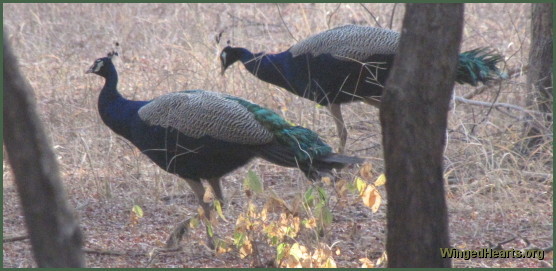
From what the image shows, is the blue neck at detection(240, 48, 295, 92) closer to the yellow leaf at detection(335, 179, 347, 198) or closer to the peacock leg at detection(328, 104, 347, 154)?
the peacock leg at detection(328, 104, 347, 154)

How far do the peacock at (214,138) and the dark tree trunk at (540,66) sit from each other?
70.0 inches

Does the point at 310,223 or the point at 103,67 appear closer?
the point at 310,223

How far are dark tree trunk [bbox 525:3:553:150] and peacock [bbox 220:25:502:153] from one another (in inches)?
15.4

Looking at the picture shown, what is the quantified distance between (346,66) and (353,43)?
0.55 ft

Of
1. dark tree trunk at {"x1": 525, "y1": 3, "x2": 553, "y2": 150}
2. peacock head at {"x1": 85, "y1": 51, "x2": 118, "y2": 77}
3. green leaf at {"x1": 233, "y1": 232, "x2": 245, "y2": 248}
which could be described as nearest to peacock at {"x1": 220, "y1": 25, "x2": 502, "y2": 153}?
dark tree trunk at {"x1": 525, "y1": 3, "x2": 553, "y2": 150}

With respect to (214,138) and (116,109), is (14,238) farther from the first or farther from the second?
(214,138)

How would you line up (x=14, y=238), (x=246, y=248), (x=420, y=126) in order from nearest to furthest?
(x=420, y=126)
(x=246, y=248)
(x=14, y=238)

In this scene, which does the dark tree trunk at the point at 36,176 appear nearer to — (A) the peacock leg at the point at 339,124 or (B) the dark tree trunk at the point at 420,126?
(B) the dark tree trunk at the point at 420,126

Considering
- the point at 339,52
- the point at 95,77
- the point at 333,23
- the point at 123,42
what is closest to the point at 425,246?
the point at 339,52

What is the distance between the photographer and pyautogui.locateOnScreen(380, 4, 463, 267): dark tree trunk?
280 cm

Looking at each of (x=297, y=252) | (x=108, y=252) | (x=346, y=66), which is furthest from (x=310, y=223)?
(x=346, y=66)

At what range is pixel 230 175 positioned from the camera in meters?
5.82

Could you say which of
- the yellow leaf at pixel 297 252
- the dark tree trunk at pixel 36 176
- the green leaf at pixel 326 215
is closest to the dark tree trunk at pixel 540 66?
the green leaf at pixel 326 215

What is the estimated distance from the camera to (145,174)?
5.68 m
